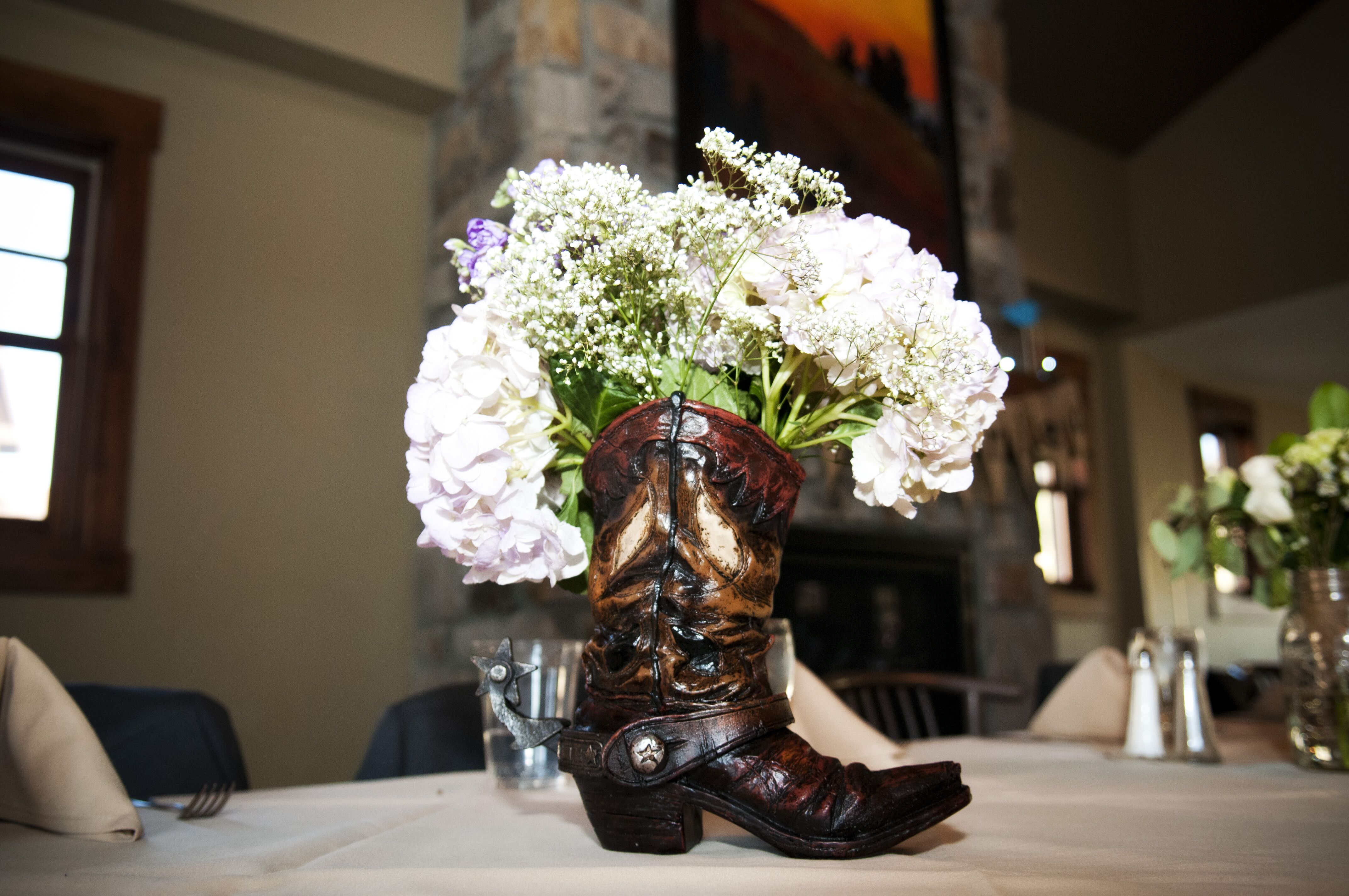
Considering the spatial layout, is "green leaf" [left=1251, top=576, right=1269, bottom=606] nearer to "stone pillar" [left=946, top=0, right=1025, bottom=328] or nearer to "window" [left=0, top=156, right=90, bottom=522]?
"stone pillar" [left=946, top=0, right=1025, bottom=328]

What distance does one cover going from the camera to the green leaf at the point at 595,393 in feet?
2.16

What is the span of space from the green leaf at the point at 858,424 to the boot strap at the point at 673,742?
8.0 inches

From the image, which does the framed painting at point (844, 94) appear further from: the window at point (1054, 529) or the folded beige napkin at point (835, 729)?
the window at point (1054, 529)

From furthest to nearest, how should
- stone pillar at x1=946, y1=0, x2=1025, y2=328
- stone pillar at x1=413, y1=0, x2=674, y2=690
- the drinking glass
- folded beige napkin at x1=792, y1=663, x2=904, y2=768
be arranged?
stone pillar at x1=946, y1=0, x2=1025, y2=328 → stone pillar at x1=413, y1=0, x2=674, y2=690 → folded beige napkin at x1=792, y1=663, x2=904, y2=768 → the drinking glass

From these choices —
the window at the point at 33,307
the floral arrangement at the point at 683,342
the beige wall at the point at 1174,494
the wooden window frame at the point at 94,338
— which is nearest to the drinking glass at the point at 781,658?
the floral arrangement at the point at 683,342

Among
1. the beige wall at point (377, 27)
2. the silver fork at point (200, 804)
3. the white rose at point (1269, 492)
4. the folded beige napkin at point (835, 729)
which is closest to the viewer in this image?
the silver fork at point (200, 804)

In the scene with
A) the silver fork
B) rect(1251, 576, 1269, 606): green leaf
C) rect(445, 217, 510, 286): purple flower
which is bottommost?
the silver fork

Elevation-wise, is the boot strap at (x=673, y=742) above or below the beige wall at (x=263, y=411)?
below

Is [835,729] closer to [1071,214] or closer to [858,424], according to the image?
[858,424]

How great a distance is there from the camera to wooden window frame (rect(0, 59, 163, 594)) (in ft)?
8.52

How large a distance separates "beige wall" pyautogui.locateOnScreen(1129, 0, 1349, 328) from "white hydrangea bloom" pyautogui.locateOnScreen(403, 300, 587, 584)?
6.24 metres

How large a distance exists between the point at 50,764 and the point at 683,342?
0.56 meters

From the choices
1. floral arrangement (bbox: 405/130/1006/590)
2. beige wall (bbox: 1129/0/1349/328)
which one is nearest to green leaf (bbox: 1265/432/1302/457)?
floral arrangement (bbox: 405/130/1006/590)

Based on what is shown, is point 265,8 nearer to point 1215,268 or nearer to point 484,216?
point 484,216
